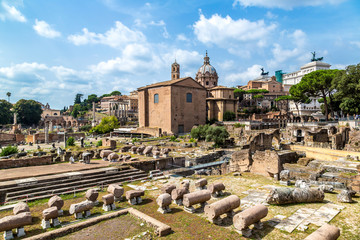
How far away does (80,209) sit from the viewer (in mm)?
7836

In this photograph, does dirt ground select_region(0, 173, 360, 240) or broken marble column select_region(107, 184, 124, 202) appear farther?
broken marble column select_region(107, 184, 124, 202)

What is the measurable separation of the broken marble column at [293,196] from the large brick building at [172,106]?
3401cm

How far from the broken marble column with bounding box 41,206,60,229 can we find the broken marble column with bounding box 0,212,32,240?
1.65 feet

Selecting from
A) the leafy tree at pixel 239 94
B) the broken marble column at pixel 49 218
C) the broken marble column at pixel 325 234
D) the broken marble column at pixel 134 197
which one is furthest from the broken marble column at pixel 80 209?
the leafy tree at pixel 239 94

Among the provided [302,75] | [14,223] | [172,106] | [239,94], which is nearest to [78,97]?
[239,94]

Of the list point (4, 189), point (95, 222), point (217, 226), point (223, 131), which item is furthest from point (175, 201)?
point (223, 131)

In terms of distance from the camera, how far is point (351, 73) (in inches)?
1257

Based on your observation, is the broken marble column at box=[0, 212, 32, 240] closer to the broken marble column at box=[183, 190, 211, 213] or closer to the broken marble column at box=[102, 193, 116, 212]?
the broken marble column at box=[102, 193, 116, 212]

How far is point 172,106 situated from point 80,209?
37.2 meters

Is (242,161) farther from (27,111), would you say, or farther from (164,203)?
(27,111)

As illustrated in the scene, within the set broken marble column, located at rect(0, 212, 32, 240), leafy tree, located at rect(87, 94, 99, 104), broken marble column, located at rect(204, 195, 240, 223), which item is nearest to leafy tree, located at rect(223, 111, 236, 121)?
broken marble column, located at rect(204, 195, 240, 223)

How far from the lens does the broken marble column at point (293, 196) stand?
340 inches

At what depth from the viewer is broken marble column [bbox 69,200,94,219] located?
25.6ft

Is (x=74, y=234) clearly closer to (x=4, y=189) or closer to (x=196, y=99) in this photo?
(x=4, y=189)
